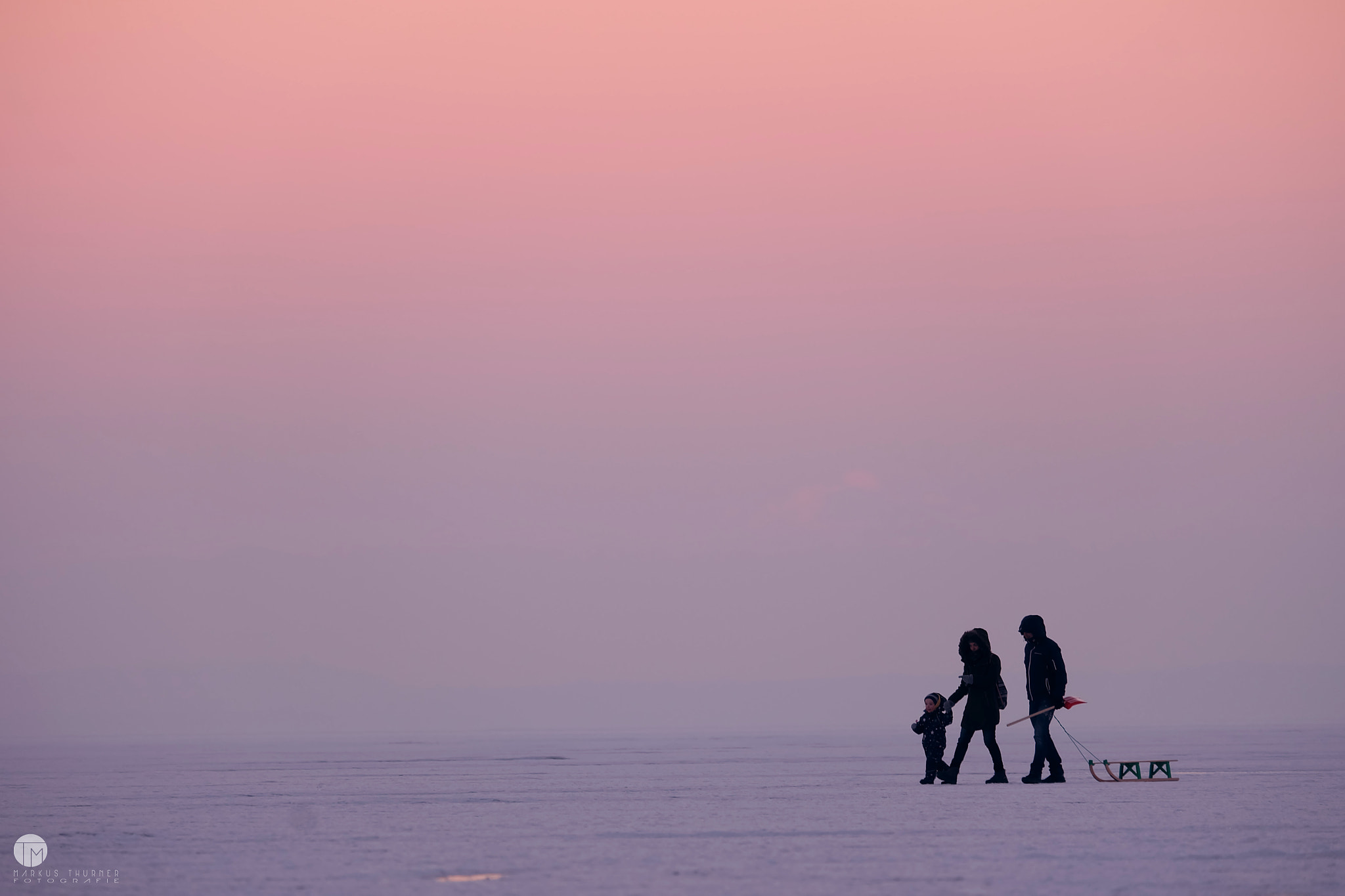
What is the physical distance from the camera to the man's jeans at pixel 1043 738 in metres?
20.4

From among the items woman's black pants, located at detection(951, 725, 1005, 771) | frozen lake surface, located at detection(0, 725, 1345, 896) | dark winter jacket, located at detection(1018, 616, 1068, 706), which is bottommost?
frozen lake surface, located at detection(0, 725, 1345, 896)

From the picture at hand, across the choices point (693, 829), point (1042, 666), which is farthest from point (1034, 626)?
point (693, 829)

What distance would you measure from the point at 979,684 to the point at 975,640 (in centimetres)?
61

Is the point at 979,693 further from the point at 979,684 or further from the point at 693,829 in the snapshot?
the point at 693,829

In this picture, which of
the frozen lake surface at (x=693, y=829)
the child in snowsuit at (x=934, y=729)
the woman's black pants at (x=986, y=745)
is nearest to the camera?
the frozen lake surface at (x=693, y=829)

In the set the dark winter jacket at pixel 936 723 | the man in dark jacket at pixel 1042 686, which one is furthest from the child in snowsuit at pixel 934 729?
the man in dark jacket at pixel 1042 686

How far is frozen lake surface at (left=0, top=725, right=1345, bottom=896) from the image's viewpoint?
1116 centimetres

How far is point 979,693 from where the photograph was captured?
2094cm

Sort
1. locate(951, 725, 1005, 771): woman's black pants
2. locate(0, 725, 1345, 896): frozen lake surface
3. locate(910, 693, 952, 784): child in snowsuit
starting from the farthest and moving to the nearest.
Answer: locate(910, 693, 952, 784): child in snowsuit → locate(951, 725, 1005, 771): woman's black pants → locate(0, 725, 1345, 896): frozen lake surface

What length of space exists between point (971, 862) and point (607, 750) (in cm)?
2826

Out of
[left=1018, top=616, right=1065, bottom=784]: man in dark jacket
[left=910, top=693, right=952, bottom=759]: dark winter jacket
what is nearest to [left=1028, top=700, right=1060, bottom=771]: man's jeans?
[left=1018, top=616, right=1065, bottom=784]: man in dark jacket

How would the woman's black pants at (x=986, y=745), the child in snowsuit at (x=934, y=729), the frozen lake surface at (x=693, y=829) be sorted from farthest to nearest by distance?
Answer: the child in snowsuit at (x=934, y=729) → the woman's black pants at (x=986, y=745) → the frozen lake surface at (x=693, y=829)

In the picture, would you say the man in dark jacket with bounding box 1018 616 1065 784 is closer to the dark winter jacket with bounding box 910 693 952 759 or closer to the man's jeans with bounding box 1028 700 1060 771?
the man's jeans with bounding box 1028 700 1060 771

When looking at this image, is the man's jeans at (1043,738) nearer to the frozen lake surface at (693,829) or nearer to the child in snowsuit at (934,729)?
the frozen lake surface at (693,829)
